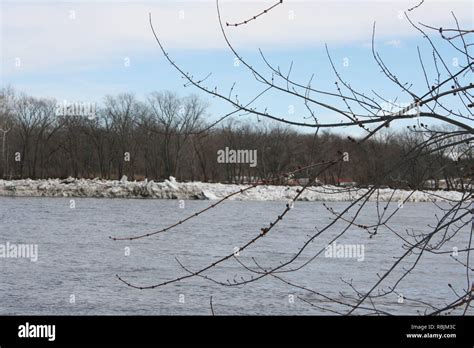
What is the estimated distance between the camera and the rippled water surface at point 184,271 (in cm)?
693

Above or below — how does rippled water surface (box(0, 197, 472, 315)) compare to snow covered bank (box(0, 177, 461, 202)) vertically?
below

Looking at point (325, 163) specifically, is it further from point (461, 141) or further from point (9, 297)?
point (9, 297)

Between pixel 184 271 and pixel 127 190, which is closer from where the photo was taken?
pixel 184 271

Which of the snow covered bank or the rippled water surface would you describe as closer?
the rippled water surface

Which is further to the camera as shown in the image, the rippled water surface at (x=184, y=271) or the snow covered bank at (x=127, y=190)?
the snow covered bank at (x=127, y=190)

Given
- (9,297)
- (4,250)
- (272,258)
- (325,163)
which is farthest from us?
(4,250)

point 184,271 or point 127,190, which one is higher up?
point 127,190

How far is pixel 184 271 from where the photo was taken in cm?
889

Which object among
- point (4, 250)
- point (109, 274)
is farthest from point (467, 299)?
point (4, 250)

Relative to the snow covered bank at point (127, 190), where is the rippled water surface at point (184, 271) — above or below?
below

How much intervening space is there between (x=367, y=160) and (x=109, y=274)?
7.02 m

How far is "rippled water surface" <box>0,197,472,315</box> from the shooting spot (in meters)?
6.93
